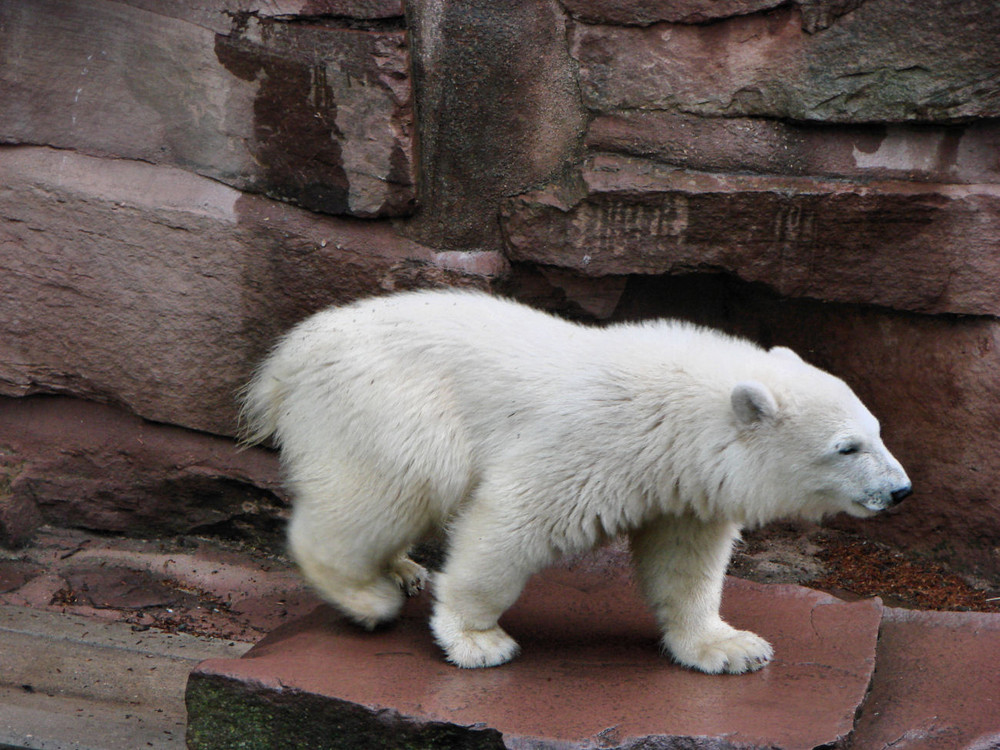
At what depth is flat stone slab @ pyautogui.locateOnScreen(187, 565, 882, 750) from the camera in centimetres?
339

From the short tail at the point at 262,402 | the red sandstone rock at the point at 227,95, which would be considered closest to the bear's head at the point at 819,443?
the short tail at the point at 262,402

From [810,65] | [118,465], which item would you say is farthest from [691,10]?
[118,465]

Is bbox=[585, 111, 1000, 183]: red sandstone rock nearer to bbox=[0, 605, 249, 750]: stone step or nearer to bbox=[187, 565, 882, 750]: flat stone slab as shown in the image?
bbox=[187, 565, 882, 750]: flat stone slab

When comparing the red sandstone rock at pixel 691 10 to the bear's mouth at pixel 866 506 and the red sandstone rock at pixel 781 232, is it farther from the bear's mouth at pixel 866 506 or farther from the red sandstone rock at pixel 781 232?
the bear's mouth at pixel 866 506

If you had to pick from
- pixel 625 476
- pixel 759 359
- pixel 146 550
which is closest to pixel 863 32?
pixel 759 359

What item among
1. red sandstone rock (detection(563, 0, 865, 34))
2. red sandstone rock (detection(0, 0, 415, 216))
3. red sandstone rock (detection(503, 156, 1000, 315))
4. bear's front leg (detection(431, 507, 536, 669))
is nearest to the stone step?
bear's front leg (detection(431, 507, 536, 669))

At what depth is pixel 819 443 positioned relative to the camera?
3.56 m

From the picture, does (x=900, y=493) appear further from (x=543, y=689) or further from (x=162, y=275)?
(x=162, y=275)

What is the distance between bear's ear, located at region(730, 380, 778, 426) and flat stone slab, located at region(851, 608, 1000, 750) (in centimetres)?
98

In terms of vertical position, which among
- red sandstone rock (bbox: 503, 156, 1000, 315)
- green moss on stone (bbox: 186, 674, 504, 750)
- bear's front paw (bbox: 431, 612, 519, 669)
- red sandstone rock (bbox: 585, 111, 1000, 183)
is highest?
red sandstone rock (bbox: 585, 111, 1000, 183)

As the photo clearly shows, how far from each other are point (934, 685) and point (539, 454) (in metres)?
1.48

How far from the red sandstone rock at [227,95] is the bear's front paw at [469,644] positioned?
1.67m

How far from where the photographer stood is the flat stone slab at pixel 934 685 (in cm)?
348

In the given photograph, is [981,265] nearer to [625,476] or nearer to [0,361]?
[625,476]
